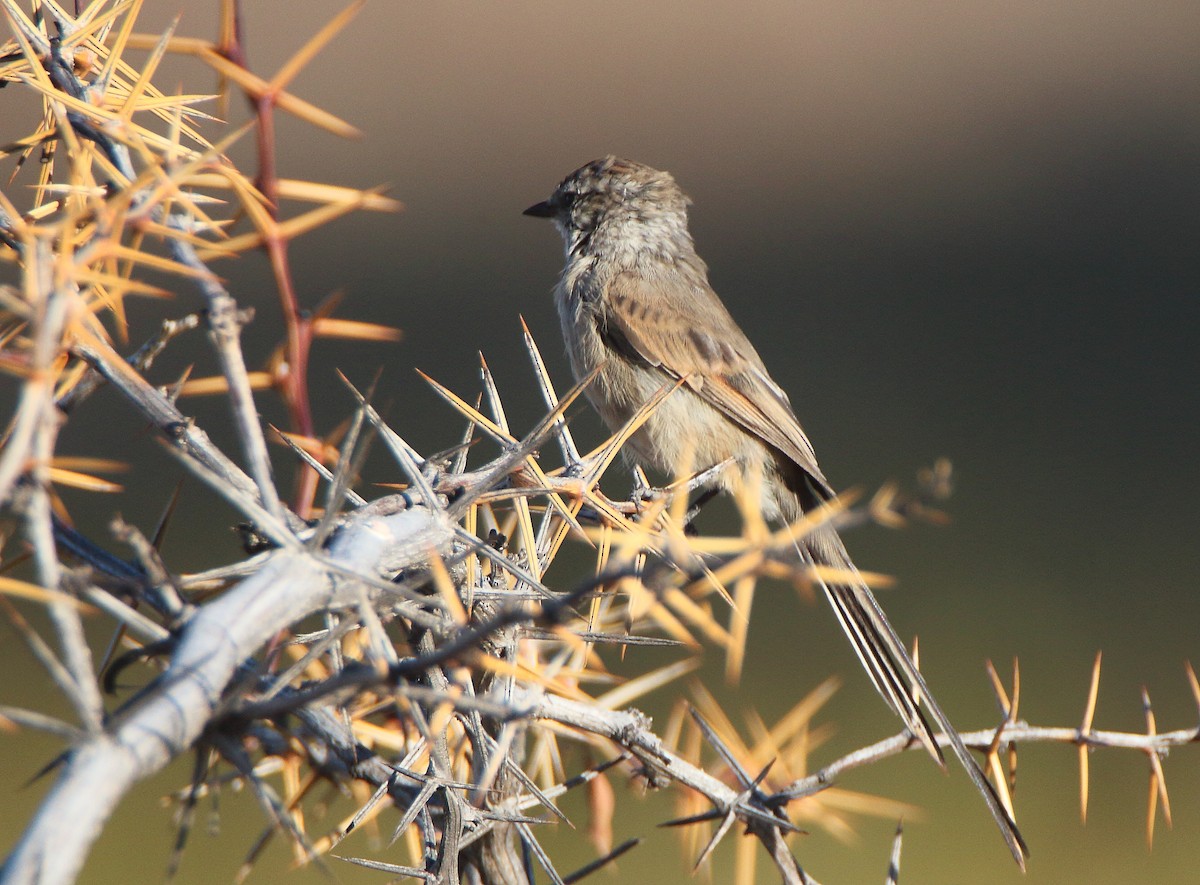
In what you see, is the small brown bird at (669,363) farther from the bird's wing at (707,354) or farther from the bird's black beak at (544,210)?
the bird's black beak at (544,210)

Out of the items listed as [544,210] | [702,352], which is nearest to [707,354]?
[702,352]

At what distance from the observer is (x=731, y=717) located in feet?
17.0

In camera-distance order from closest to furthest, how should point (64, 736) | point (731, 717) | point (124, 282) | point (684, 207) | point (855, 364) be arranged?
point (64, 736)
point (124, 282)
point (684, 207)
point (731, 717)
point (855, 364)

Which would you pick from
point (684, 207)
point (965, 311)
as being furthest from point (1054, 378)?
point (684, 207)

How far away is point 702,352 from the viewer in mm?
3613

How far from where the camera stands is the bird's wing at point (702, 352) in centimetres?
346

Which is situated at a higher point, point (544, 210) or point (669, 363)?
point (544, 210)

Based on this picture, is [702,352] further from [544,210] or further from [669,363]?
[544,210]

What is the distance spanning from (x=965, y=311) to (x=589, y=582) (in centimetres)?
904

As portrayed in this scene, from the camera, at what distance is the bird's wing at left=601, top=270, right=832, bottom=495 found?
3465 millimetres

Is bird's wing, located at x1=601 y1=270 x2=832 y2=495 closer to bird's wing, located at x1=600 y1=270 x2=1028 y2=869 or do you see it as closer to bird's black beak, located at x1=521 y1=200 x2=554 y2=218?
bird's wing, located at x1=600 y1=270 x2=1028 y2=869

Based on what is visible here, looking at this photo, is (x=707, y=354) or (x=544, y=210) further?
(x=544, y=210)

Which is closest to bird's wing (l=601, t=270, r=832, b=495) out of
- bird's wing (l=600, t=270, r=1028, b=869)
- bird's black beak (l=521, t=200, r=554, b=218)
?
bird's wing (l=600, t=270, r=1028, b=869)

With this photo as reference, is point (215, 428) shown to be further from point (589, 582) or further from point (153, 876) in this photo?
point (589, 582)
